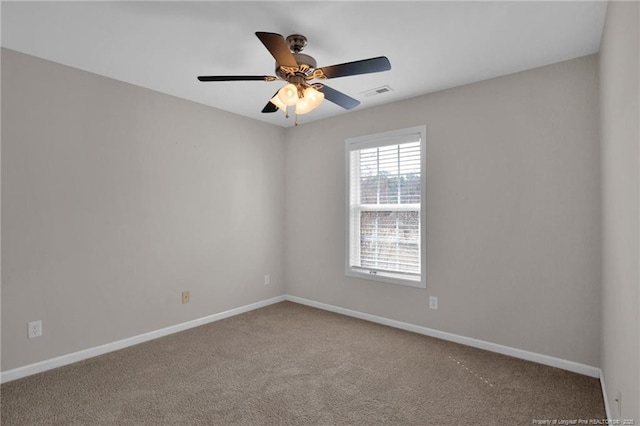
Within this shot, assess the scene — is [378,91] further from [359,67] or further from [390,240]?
[390,240]

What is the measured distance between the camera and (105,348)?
3.04 meters

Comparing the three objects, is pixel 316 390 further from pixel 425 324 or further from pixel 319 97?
pixel 319 97

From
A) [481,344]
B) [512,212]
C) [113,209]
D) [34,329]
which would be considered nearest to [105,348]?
[34,329]

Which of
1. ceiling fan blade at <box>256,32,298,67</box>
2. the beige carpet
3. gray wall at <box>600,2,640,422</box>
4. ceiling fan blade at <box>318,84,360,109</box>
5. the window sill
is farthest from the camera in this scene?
the window sill

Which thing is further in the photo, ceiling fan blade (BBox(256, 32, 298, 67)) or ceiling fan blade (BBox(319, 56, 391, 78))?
ceiling fan blade (BBox(319, 56, 391, 78))

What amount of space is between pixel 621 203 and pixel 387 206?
2.32 meters

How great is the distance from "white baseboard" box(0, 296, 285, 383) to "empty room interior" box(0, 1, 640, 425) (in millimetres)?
16

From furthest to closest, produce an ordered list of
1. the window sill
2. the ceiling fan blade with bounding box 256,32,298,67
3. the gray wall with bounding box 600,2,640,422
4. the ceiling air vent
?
1. the window sill
2. the ceiling air vent
3. the ceiling fan blade with bounding box 256,32,298,67
4. the gray wall with bounding box 600,2,640,422

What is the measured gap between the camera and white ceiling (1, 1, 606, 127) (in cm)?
205

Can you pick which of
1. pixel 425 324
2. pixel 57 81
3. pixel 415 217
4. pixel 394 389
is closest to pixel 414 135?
pixel 415 217

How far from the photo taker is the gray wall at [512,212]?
103 inches

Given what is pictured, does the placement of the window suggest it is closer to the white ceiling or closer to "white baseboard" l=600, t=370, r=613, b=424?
the white ceiling

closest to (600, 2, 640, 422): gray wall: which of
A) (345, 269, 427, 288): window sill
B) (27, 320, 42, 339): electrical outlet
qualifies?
(345, 269, 427, 288): window sill

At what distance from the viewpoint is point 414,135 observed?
11.8 ft
